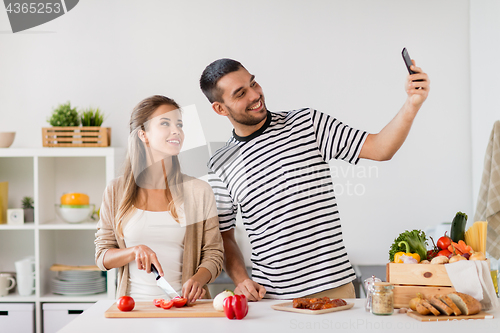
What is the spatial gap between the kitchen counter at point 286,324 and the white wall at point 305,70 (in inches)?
56.1

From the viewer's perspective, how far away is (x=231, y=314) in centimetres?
119

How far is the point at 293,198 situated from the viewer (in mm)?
1469

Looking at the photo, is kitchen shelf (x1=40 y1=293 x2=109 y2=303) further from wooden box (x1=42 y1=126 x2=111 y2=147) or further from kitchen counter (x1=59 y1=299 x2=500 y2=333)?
kitchen counter (x1=59 y1=299 x2=500 y2=333)

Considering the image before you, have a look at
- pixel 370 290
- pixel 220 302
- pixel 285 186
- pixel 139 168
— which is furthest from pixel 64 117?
pixel 370 290

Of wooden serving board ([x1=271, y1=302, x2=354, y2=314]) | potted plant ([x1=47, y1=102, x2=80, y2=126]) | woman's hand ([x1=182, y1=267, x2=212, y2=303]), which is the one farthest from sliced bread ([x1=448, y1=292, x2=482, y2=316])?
potted plant ([x1=47, y1=102, x2=80, y2=126])

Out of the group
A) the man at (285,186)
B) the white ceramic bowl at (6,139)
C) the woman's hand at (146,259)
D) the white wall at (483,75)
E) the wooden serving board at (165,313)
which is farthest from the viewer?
the white ceramic bowl at (6,139)

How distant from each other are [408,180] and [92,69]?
185 centimetres

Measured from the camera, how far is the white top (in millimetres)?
1475

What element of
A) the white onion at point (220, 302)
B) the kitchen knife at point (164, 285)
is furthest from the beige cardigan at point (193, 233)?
the white onion at point (220, 302)

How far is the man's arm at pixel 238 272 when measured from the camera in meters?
1.39

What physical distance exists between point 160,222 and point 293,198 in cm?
42

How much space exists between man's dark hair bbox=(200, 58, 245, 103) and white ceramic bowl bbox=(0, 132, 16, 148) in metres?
1.45

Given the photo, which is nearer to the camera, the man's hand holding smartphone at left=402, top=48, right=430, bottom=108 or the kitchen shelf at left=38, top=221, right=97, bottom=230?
the man's hand holding smartphone at left=402, top=48, right=430, bottom=108

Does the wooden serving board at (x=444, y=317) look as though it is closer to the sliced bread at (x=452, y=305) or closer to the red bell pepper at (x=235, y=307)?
the sliced bread at (x=452, y=305)
